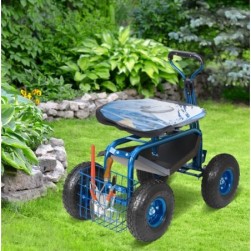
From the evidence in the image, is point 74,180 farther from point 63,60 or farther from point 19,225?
point 63,60

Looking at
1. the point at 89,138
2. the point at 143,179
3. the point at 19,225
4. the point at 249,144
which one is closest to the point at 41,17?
the point at 89,138

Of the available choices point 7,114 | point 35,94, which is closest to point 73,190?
point 7,114

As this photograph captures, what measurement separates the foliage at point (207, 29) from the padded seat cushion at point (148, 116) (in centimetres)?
398

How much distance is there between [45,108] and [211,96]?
2.73 m

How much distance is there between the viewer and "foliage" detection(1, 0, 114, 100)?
839cm

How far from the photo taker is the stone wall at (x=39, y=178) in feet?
17.4

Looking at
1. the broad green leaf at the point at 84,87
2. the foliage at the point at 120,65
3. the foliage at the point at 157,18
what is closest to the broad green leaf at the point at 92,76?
the foliage at the point at 120,65

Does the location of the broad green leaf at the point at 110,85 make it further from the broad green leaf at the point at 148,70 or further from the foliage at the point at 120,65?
the broad green leaf at the point at 148,70

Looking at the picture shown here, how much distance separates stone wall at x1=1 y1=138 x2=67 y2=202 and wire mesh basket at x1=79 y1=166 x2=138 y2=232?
1.60 feet

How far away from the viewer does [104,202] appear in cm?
486

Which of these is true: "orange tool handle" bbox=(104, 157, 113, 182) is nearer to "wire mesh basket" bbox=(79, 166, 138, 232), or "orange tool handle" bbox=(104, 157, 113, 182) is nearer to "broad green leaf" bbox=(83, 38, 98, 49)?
"wire mesh basket" bbox=(79, 166, 138, 232)

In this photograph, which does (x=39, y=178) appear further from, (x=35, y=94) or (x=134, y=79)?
(x=134, y=79)

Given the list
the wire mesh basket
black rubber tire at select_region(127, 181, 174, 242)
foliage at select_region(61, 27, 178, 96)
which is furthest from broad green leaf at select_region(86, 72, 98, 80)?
black rubber tire at select_region(127, 181, 174, 242)

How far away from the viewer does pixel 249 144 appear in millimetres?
7531
